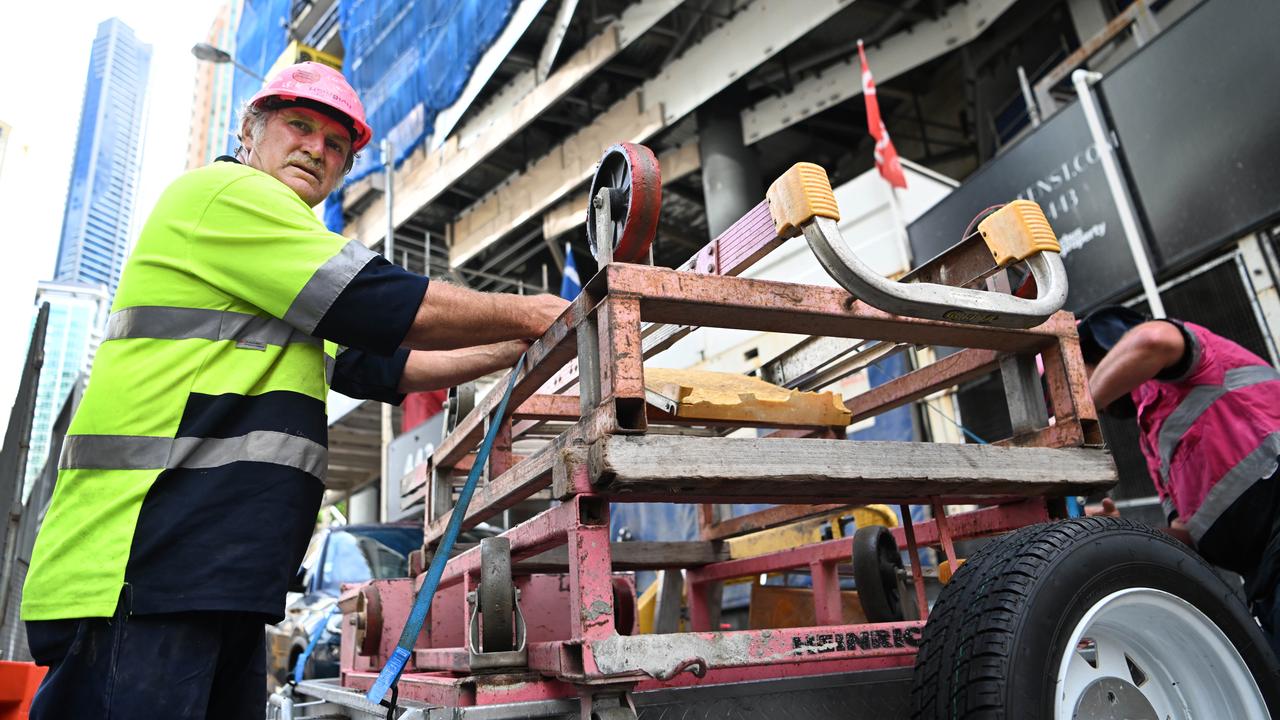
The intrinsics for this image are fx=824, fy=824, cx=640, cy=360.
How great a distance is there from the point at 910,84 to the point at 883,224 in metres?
6.82

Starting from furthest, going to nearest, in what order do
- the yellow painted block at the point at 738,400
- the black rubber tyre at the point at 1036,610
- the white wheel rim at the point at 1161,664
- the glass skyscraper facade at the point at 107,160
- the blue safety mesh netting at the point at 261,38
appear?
1. the glass skyscraper facade at the point at 107,160
2. the blue safety mesh netting at the point at 261,38
3. the yellow painted block at the point at 738,400
4. the white wheel rim at the point at 1161,664
5. the black rubber tyre at the point at 1036,610

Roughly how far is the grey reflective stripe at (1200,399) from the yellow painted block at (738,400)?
1.20 m

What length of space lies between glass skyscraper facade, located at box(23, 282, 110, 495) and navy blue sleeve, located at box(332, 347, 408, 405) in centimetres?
248

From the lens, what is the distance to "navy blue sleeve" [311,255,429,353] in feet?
5.74

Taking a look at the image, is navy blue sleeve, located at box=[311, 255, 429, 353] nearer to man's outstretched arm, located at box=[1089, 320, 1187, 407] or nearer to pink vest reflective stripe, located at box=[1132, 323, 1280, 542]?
man's outstretched arm, located at box=[1089, 320, 1187, 407]

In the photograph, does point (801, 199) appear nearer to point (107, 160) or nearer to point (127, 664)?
point (127, 664)

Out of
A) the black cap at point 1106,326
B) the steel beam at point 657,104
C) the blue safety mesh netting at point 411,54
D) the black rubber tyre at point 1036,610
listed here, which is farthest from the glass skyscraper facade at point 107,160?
the black rubber tyre at point 1036,610

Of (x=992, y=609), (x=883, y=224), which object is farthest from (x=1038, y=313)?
(x=883, y=224)

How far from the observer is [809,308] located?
6.22ft

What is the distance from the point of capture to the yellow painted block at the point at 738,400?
239 cm

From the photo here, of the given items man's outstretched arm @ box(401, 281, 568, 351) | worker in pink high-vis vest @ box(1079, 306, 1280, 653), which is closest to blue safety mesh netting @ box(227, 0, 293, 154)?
man's outstretched arm @ box(401, 281, 568, 351)

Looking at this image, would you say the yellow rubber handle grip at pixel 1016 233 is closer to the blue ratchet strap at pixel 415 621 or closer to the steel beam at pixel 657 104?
the blue ratchet strap at pixel 415 621

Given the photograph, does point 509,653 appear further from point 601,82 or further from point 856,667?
point 601,82

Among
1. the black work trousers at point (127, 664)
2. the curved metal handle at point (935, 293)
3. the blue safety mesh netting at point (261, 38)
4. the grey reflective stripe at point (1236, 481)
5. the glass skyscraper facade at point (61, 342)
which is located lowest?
the black work trousers at point (127, 664)
